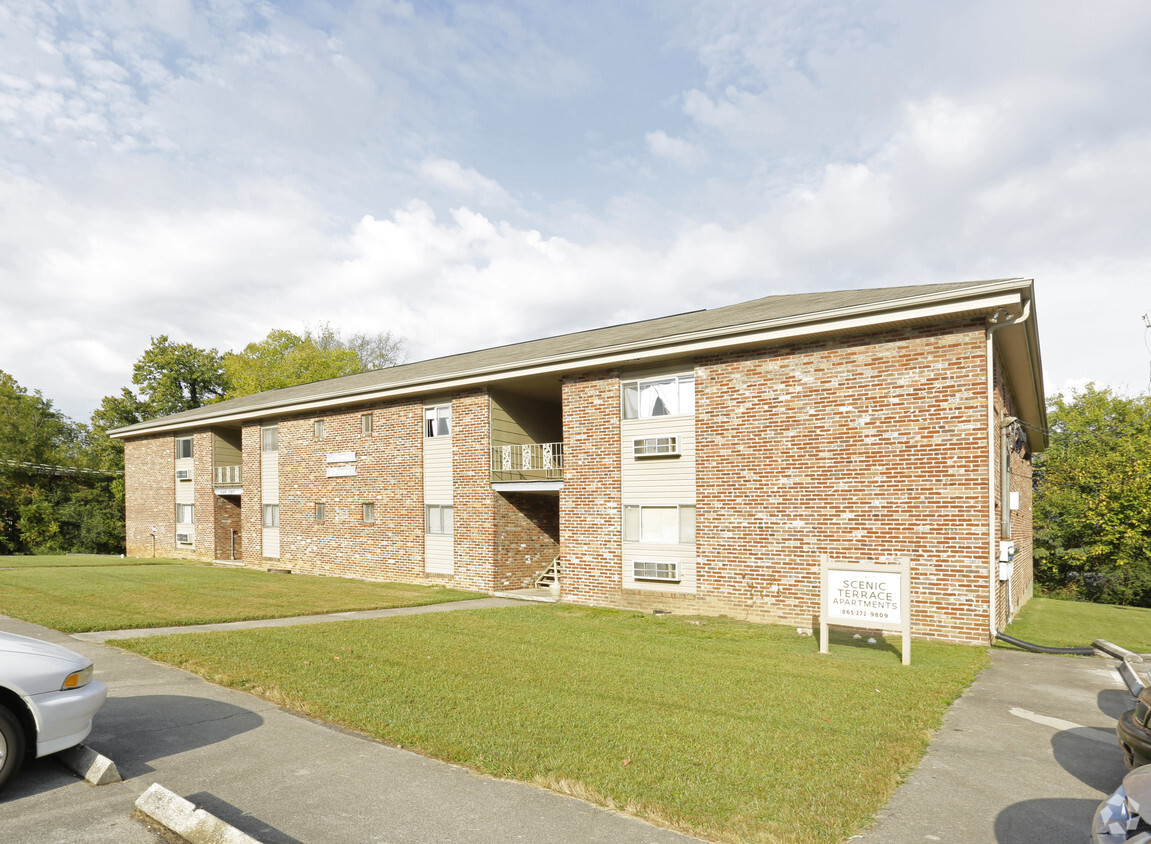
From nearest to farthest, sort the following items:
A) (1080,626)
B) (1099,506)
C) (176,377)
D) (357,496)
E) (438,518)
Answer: (1080,626) → (438,518) → (357,496) → (1099,506) → (176,377)

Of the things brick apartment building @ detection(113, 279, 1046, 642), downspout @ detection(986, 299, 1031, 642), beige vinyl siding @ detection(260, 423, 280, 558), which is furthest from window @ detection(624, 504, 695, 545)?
beige vinyl siding @ detection(260, 423, 280, 558)

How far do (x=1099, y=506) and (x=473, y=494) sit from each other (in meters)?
26.4

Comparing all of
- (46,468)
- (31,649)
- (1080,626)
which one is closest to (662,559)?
(1080,626)

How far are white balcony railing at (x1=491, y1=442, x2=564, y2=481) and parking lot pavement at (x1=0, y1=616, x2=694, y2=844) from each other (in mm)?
12861

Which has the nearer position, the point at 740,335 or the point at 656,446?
the point at 740,335

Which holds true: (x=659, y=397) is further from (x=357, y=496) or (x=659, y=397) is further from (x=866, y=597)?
(x=357, y=496)

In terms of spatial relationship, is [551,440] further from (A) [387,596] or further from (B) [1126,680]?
(B) [1126,680]

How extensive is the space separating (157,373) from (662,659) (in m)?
55.5

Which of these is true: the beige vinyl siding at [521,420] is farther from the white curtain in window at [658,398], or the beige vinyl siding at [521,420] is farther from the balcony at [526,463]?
the white curtain in window at [658,398]

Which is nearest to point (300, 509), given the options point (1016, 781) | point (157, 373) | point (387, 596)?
point (387, 596)

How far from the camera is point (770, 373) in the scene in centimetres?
1431

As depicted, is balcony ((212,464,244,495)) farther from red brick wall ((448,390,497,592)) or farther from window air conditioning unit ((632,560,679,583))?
window air conditioning unit ((632,560,679,583))

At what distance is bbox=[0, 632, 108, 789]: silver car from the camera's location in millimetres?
4777

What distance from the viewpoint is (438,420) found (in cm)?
2080
